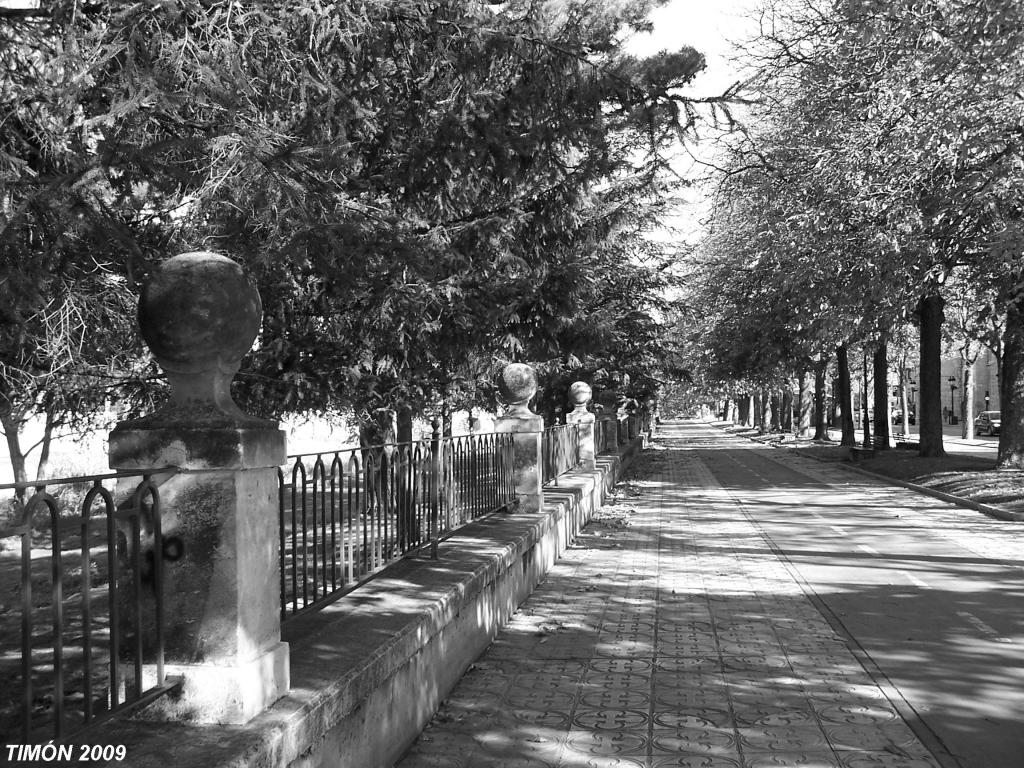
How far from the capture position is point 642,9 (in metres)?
7.46

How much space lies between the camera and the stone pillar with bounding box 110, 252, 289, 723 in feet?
10.8

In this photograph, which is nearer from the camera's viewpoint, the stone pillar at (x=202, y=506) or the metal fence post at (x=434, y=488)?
the stone pillar at (x=202, y=506)

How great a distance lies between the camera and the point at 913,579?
9625 mm

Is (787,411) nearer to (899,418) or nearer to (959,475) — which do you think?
(899,418)

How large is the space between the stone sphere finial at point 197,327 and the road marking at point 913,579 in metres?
8.12

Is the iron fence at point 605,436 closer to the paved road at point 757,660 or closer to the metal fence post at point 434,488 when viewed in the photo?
the paved road at point 757,660

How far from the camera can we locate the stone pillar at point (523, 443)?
33.1 feet

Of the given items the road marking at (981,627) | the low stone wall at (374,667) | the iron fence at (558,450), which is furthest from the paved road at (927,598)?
the iron fence at (558,450)

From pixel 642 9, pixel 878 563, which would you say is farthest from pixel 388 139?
pixel 878 563

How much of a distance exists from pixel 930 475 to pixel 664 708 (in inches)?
717

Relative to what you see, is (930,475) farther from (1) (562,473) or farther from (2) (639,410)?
(2) (639,410)

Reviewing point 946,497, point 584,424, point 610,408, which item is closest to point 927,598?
point 584,424

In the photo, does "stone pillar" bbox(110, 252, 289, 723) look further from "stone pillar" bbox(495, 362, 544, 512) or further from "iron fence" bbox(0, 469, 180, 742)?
"stone pillar" bbox(495, 362, 544, 512)

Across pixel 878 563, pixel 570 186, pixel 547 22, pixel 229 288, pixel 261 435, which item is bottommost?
pixel 878 563
